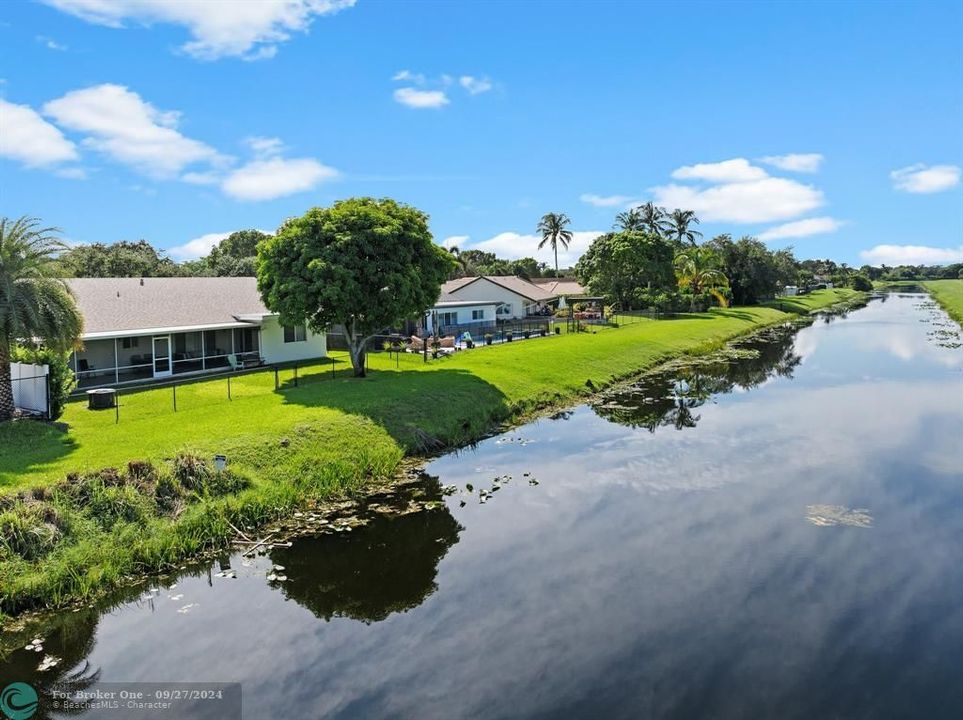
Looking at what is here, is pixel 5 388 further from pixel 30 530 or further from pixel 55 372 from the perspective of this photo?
pixel 30 530

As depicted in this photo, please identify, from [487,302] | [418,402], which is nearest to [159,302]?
[418,402]

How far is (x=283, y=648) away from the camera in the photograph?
11141mm

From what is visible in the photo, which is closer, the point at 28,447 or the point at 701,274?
the point at 28,447

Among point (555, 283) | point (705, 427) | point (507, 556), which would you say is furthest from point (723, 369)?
point (555, 283)

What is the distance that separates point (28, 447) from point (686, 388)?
2990 centimetres

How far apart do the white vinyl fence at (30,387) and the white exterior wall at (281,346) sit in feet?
44.0

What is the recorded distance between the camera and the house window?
3747cm

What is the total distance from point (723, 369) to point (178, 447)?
114ft

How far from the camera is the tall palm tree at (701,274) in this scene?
82750 mm

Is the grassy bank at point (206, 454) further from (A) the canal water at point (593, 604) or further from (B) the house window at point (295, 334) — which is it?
(B) the house window at point (295, 334)

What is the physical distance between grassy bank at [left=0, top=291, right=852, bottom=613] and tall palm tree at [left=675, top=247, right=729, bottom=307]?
173ft

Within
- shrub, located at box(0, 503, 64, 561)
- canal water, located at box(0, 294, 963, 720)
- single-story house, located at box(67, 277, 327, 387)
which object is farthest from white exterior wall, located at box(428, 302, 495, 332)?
shrub, located at box(0, 503, 64, 561)

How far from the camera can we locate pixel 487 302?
58.7 metres

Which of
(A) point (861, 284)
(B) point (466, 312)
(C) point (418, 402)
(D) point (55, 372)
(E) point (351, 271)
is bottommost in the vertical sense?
(C) point (418, 402)
